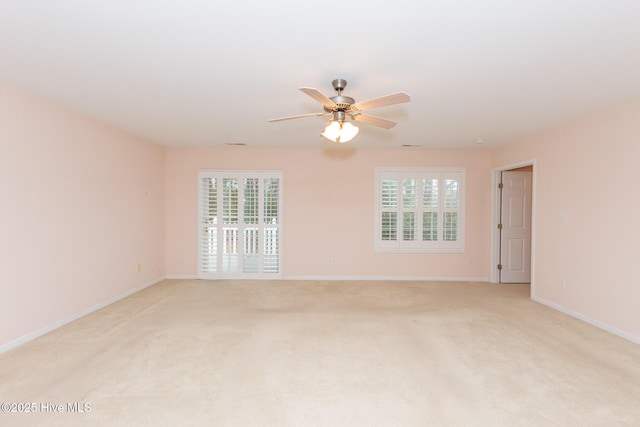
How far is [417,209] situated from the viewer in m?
5.48

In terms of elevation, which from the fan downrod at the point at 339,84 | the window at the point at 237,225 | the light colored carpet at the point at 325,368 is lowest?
the light colored carpet at the point at 325,368

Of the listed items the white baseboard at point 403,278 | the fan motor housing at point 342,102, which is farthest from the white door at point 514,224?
the fan motor housing at point 342,102

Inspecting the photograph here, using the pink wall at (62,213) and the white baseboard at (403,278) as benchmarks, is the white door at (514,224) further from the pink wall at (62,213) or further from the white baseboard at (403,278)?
the pink wall at (62,213)

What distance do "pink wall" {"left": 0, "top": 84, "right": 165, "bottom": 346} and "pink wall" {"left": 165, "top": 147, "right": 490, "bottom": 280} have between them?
2.57 feet

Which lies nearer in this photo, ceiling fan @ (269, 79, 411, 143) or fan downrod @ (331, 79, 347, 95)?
ceiling fan @ (269, 79, 411, 143)

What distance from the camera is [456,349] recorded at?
2.77 meters

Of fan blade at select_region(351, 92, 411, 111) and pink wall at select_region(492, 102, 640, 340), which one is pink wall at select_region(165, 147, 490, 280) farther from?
fan blade at select_region(351, 92, 411, 111)

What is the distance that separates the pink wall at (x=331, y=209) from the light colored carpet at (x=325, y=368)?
151cm

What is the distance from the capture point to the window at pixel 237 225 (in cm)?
542

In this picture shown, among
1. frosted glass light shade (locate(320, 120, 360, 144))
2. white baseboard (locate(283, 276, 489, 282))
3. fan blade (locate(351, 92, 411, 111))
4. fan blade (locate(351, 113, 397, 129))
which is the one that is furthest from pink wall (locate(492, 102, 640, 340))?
frosted glass light shade (locate(320, 120, 360, 144))

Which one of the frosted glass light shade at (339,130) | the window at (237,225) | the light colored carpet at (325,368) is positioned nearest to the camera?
the light colored carpet at (325,368)

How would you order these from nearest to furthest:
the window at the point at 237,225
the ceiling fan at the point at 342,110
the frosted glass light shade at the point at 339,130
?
the ceiling fan at the point at 342,110 < the frosted glass light shade at the point at 339,130 < the window at the point at 237,225

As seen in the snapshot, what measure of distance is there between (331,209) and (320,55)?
138 inches

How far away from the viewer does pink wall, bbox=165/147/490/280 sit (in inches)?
214
